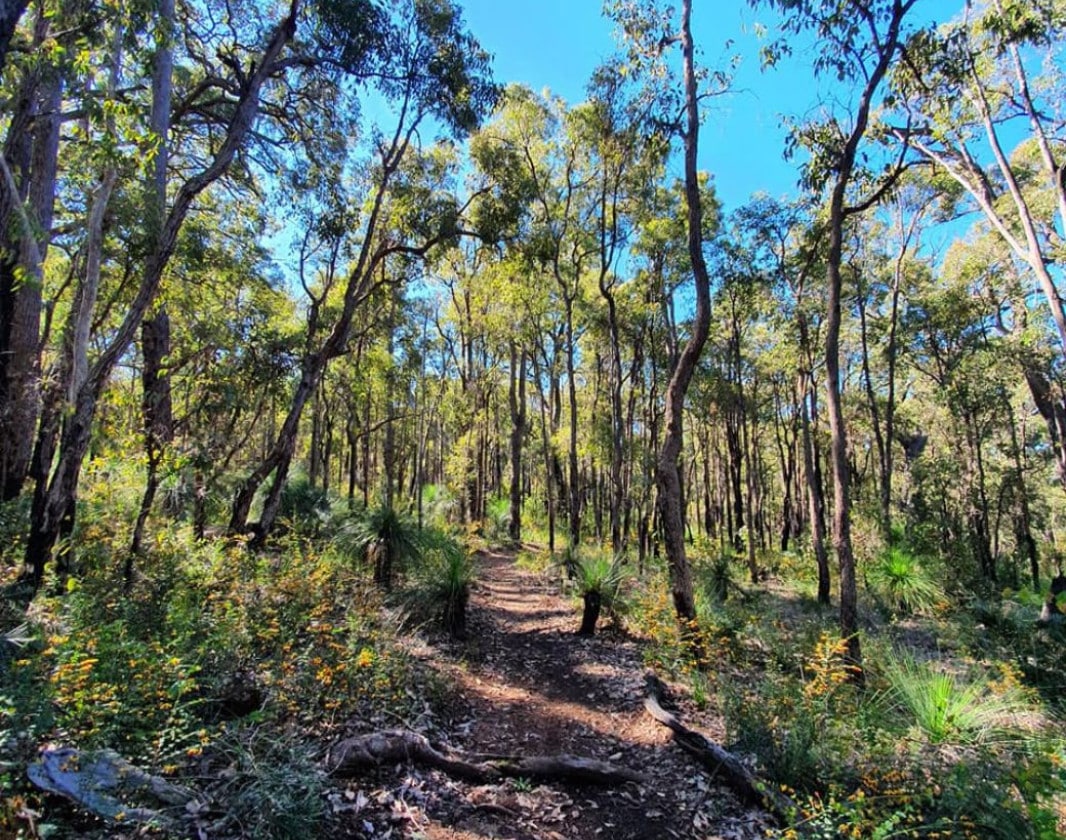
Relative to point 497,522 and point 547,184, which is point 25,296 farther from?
point 497,522

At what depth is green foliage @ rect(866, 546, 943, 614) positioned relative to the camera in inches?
436

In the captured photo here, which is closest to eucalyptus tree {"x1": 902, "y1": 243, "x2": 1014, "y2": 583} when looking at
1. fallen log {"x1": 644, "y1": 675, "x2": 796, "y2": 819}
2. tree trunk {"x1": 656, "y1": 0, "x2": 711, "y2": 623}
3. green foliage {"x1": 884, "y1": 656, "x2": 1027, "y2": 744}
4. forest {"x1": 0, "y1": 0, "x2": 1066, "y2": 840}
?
forest {"x1": 0, "y1": 0, "x2": 1066, "y2": 840}

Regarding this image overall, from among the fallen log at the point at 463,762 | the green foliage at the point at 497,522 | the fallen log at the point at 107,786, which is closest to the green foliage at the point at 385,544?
the fallen log at the point at 463,762

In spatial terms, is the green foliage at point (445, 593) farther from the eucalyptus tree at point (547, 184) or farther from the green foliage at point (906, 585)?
the green foliage at point (906, 585)

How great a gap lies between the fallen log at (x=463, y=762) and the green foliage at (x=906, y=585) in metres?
9.95

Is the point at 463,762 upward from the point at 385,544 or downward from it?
downward

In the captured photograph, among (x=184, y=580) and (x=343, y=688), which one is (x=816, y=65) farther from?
(x=184, y=580)

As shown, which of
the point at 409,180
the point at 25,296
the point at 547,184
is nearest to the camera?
the point at 25,296

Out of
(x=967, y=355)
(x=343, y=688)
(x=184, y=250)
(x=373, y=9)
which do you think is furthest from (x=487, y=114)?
(x=967, y=355)

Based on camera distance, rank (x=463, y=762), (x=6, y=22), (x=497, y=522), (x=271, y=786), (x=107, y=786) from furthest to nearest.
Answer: (x=497, y=522), (x=463, y=762), (x=6, y=22), (x=271, y=786), (x=107, y=786)

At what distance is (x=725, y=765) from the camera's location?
412 centimetres

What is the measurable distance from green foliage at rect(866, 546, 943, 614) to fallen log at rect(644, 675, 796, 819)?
8829 millimetres

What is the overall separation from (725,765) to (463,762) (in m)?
2.01

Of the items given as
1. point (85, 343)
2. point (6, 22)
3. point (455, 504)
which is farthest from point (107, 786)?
point (455, 504)
